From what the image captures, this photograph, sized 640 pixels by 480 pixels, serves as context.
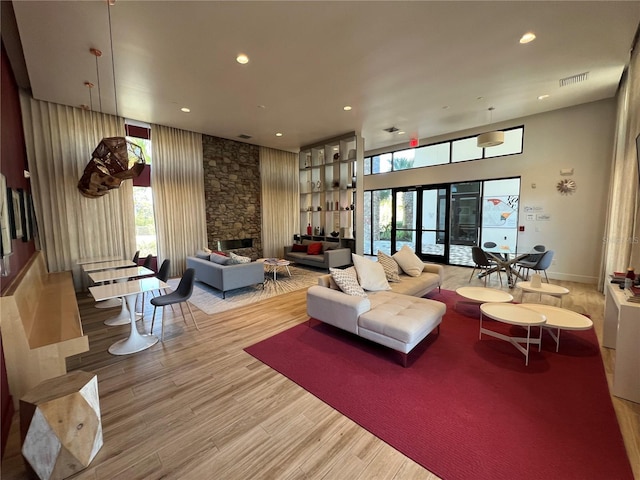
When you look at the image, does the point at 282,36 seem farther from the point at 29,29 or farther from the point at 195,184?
the point at 195,184

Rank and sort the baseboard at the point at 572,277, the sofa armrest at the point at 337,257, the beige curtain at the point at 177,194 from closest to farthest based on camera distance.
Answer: the baseboard at the point at 572,277 → the beige curtain at the point at 177,194 → the sofa armrest at the point at 337,257

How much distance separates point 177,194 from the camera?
21.4 ft

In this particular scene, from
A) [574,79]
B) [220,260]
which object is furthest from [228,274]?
[574,79]

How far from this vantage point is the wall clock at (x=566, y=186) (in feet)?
18.0

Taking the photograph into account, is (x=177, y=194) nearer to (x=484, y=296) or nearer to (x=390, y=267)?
(x=390, y=267)

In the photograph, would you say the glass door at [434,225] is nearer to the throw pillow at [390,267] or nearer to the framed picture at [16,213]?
the throw pillow at [390,267]

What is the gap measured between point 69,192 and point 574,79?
9.09 m

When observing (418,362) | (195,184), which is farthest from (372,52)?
(195,184)

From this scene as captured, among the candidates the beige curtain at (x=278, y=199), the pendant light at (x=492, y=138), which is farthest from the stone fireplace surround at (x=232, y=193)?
the pendant light at (x=492, y=138)

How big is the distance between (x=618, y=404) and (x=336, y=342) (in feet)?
7.92

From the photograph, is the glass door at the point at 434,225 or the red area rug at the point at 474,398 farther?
the glass door at the point at 434,225

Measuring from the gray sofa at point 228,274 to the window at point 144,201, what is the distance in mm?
1721

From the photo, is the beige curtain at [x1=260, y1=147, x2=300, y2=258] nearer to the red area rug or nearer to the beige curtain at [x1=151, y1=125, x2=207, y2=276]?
the beige curtain at [x1=151, y1=125, x2=207, y2=276]

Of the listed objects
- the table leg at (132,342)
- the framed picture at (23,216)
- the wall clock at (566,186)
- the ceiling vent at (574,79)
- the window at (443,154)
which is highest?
the ceiling vent at (574,79)
